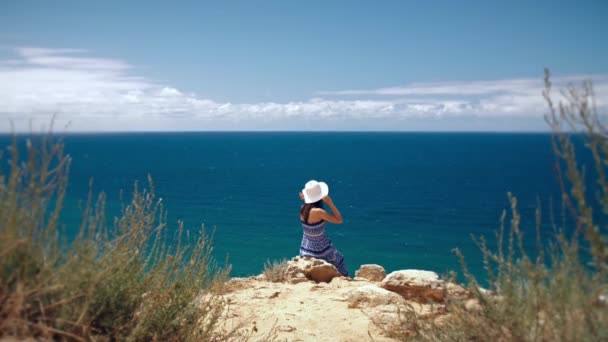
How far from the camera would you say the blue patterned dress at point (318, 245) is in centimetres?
759

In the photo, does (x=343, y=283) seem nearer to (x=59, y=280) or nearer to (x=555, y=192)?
(x=59, y=280)

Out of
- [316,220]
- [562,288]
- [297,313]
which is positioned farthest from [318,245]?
[562,288]

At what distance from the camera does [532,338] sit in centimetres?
303

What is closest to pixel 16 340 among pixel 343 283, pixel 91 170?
pixel 343 283

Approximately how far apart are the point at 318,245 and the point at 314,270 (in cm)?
47

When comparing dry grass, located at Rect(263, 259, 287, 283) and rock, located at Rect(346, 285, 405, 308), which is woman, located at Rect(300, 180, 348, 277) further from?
rock, located at Rect(346, 285, 405, 308)

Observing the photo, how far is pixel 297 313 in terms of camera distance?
5.65 m

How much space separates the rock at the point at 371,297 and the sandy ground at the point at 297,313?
106 millimetres

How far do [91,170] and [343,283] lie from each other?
217 ft

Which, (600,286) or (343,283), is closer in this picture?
(600,286)

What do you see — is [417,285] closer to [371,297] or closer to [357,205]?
[371,297]

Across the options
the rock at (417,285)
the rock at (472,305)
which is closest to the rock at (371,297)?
the rock at (417,285)

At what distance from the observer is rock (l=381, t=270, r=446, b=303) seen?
19.7 feet

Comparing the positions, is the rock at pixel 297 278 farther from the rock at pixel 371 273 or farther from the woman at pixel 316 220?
the rock at pixel 371 273
